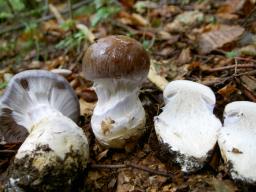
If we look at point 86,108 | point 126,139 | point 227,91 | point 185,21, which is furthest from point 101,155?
point 185,21

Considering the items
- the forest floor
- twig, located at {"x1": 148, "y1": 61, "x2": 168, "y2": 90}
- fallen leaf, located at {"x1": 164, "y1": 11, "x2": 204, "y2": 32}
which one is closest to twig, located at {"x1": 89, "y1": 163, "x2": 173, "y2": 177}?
the forest floor

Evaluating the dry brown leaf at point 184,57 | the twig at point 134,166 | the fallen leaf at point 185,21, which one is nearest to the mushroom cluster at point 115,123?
the twig at point 134,166

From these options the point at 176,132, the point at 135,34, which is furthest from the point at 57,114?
the point at 135,34

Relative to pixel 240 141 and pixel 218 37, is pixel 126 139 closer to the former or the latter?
pixel 240 141

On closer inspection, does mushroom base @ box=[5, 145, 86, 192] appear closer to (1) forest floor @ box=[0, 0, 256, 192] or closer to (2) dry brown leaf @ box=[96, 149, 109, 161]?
(1) forest floor @ box=[0, 0, 256, 192]

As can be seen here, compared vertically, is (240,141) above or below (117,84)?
below

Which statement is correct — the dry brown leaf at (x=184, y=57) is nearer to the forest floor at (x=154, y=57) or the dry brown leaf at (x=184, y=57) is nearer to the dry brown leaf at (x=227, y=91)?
the forest floor at (x=154, y=57)

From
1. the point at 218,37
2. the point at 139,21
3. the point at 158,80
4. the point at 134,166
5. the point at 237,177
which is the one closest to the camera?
the point at 237,177
